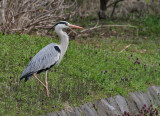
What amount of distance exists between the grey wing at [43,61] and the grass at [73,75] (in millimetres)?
424

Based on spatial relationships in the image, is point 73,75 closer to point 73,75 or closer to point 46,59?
point 73,75

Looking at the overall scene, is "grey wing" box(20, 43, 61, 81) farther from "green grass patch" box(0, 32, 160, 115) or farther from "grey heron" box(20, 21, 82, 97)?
"green grass patch" box(0, 32, 160, 115)

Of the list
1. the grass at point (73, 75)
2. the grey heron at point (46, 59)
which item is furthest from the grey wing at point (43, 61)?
the grass at point (73, 75)

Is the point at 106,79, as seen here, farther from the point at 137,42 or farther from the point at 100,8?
the point at 100,8

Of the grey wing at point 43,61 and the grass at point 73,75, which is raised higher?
the grey wing at point 43,61

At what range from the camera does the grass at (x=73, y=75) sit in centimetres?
620

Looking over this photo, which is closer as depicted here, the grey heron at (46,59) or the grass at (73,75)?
the grass at (73,75)

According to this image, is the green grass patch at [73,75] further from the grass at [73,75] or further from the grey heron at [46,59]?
the grey heron at [46,59]

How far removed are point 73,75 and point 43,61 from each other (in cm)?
165

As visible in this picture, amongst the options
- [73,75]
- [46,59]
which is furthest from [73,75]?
[46,59]

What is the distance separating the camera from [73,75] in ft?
26.0

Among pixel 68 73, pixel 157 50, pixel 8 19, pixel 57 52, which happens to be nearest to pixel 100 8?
pixel 157 50

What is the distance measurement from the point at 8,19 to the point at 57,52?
15.0ft

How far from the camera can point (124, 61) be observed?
9.21 meters
